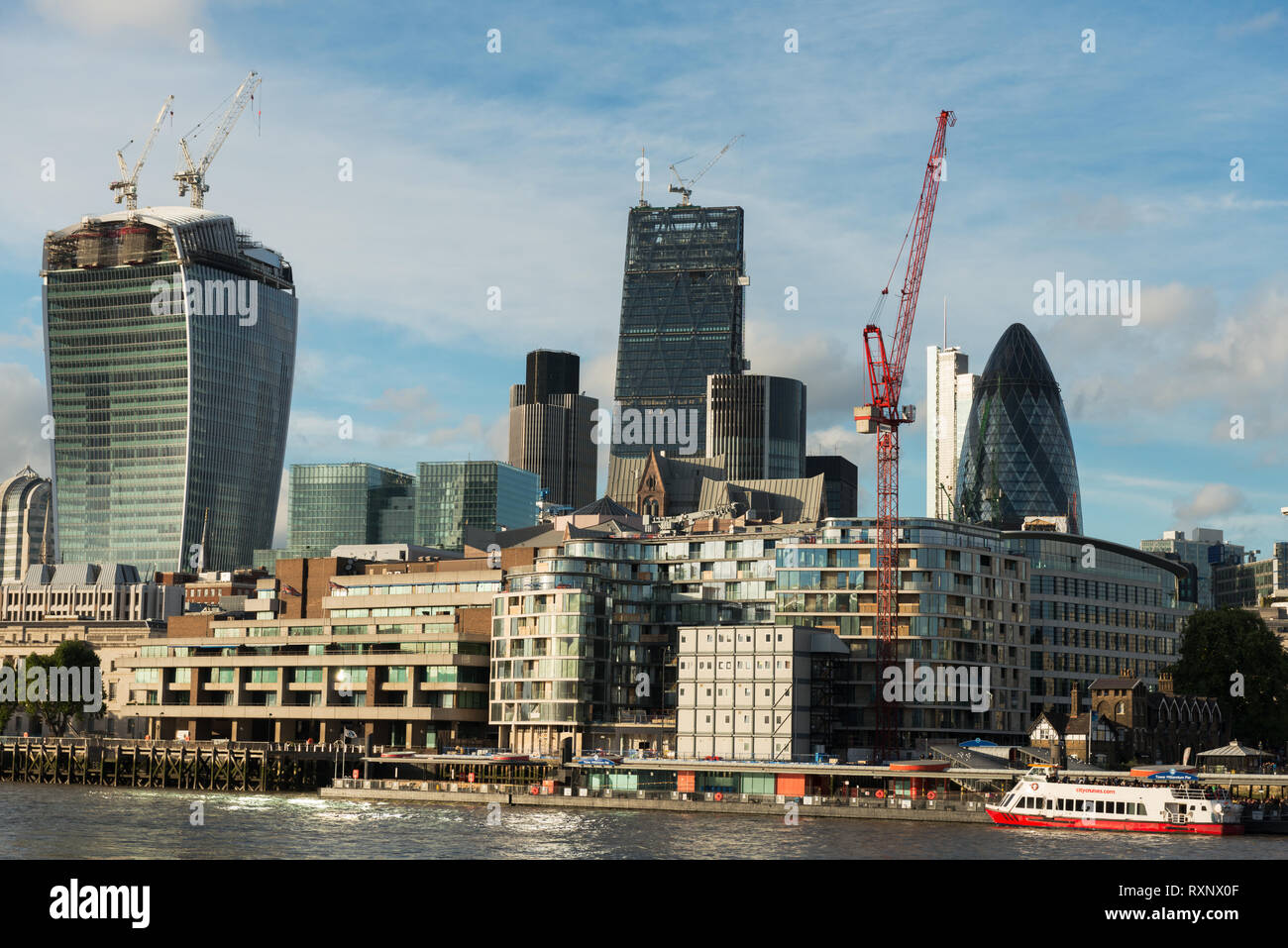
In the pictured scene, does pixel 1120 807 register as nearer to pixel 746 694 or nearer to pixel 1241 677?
pixel 746 694

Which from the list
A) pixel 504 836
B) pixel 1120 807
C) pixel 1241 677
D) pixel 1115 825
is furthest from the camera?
pixel 1241 677

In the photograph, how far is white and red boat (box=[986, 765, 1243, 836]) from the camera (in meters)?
118

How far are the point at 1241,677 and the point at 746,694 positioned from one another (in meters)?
58.2

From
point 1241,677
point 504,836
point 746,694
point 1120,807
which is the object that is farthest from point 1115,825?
Answer: point 1241,677

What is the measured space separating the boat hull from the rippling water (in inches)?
66.7

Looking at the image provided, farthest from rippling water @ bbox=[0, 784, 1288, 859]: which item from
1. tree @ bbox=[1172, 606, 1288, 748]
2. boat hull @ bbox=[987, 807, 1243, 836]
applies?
tree @ bbox=[1172, 606, 1288, 748]

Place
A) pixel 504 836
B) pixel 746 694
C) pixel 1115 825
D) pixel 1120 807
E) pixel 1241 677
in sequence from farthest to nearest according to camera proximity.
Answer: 1. pixel 1241 677
2. pixel 746 694
3. pixel 1120 807
4. pixel 1115 825
5. pixel 504 836

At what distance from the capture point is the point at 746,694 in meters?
160

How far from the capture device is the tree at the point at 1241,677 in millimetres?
179875

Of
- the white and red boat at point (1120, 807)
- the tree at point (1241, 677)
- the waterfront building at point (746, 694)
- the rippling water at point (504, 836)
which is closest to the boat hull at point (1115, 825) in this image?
the white and red boat at point (1120, 807)

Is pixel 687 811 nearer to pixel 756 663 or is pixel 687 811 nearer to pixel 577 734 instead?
pixel 756 663

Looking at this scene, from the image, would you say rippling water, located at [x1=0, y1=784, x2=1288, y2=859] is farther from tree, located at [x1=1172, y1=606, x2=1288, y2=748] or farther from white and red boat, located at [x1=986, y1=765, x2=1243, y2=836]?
tree, located at [x1=1172, y1=606, x2=1288, y2=748]

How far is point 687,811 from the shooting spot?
139 meters

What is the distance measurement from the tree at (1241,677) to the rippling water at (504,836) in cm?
A: 6646
